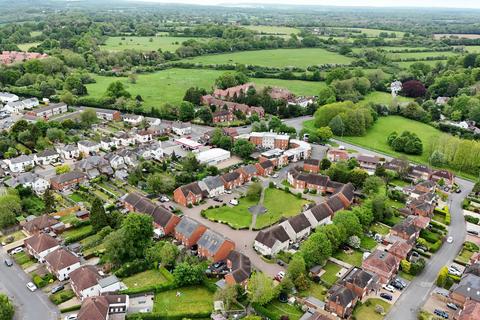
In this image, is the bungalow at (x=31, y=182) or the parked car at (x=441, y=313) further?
the bungalow at (x=31, y=182)

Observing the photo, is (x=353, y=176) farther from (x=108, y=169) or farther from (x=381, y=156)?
(x=108, y=169)

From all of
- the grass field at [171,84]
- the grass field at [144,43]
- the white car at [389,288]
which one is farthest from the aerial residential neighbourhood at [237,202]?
the grass field at [144,43]

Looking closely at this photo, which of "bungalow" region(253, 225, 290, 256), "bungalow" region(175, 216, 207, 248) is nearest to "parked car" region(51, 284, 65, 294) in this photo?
"bungalow" region(175, 216, 207, 248)

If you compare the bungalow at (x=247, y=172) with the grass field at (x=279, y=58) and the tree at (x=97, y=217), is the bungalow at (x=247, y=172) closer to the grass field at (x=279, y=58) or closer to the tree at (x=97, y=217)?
the tree at (x=97, y=217)

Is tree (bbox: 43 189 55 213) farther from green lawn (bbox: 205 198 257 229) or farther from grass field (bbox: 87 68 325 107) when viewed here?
grass field (bbox: 87 68 325 107)

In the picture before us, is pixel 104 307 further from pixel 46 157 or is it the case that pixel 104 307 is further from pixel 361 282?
pixel 46 157
